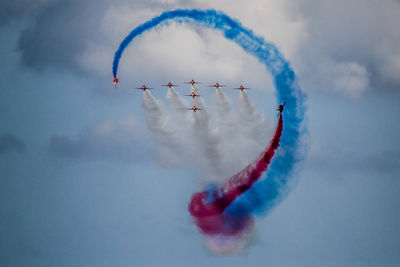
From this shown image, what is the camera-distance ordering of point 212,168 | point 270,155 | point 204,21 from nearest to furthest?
1. point 204,21
2. point 270,155
3. point 212,168

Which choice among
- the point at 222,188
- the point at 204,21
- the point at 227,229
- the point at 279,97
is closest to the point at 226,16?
the point at 204,21

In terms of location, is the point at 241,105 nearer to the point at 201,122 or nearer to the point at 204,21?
the point at 201,122

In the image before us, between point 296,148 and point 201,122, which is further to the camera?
point 201,122

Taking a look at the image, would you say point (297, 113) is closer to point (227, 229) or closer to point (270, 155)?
point (270, 155)

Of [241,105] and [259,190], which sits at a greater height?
[241,105]

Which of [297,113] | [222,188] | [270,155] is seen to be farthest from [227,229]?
[297,113]

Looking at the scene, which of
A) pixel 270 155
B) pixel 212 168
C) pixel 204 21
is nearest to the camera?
pixel 204 21
